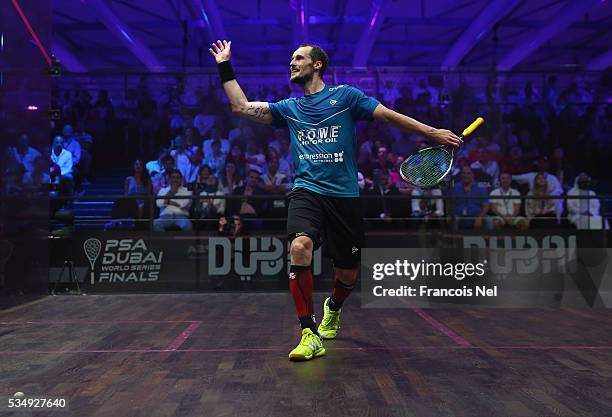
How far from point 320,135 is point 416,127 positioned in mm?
419

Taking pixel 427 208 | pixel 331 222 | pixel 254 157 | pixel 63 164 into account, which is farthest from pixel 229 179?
pixel 331 222

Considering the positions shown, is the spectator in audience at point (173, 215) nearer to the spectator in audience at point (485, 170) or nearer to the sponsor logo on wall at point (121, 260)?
the sponsor logo on wall at point (121, 260)

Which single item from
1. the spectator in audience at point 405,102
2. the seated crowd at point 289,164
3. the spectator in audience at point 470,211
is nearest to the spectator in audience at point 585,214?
the seated crowd at point 289,164

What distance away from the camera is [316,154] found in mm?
2334

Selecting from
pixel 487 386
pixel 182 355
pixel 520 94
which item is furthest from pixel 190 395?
pixel 520 94

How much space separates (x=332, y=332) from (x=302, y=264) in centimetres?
54

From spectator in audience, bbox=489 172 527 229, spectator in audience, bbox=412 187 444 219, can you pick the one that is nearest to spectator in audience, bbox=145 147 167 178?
spectator in audience, bbox=412 187 444 219

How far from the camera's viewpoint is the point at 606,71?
22.6 ft

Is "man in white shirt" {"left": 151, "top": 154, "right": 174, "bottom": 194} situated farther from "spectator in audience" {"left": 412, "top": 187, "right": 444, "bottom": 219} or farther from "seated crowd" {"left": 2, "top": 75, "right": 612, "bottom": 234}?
"spectator in audience" {"left": 412, "top": 187, "right": 444, "bottom": 219}

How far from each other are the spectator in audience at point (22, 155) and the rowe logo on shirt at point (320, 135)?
270 cm

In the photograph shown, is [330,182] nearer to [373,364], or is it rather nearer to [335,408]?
[373,364]

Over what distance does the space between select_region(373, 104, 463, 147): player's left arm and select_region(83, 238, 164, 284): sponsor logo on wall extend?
10.0 feet

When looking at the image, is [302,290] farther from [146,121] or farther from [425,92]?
[146,121]

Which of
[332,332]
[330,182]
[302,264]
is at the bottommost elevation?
[332,332]
